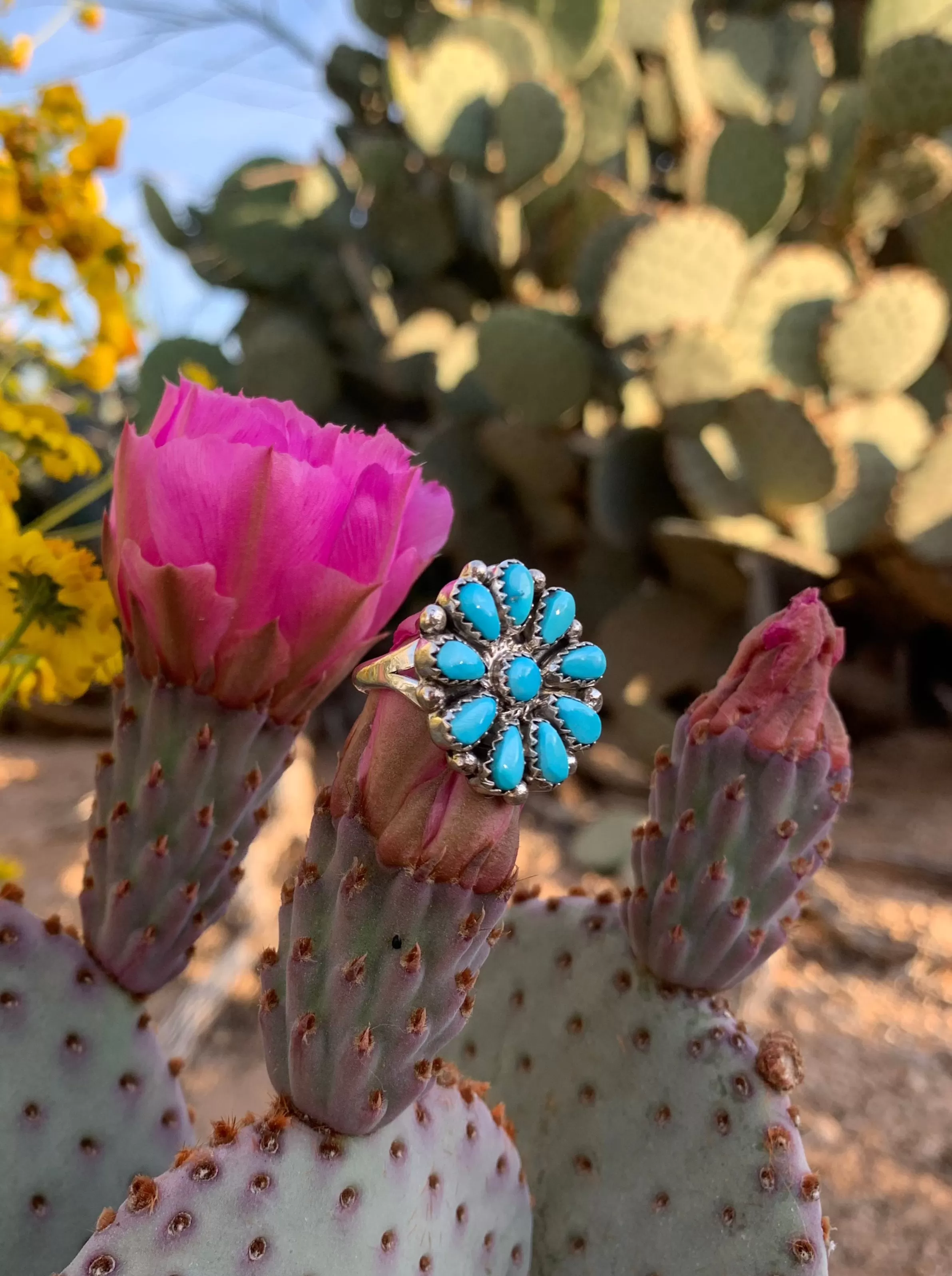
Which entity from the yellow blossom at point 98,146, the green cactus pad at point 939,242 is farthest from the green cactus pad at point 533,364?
the yellow blossom at point 98,146

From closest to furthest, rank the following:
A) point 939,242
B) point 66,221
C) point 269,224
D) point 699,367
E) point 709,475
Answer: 1. point 66,221
2. point 699,367
3. point 709,475
4. point 939,242
5. point 269,224

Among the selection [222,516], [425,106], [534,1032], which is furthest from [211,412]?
[425,106]

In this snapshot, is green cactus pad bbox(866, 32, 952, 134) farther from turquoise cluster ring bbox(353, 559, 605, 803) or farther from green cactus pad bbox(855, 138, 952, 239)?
turquoise cluster ring bbox(353, 559, 605, 803)

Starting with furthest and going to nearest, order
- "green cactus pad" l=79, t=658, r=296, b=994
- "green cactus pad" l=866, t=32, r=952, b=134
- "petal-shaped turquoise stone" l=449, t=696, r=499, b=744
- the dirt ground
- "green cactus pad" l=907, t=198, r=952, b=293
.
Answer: "green cactus pad" l=907, t=198, r=952, b=293, "green cactus pad" l=866, t=32, r=952, b=134, the dirt ground, "green cactus pad" l=79, t=658, r=296, b=994, "petal-shaped turquoise stone" l=449, t=696, r=499, b=744

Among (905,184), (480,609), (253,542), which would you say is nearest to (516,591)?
(480,609)

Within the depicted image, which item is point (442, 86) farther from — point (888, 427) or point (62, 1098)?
point (62, 1098)

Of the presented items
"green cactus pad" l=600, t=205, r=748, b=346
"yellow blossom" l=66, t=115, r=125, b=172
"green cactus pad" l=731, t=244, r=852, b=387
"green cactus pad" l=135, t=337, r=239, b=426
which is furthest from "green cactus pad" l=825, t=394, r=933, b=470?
"yellow blossom" l=66, t=115, r=125, b=172
